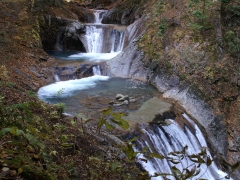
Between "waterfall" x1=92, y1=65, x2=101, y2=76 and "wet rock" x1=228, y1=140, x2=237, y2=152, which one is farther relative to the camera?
"waterfall" x1=92, y1=65, x2=101, y2=76

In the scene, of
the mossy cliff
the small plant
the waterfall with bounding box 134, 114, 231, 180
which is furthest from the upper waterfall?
the waterfall with bounding box 134, 114, 231, 180

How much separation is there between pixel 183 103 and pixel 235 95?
7.94 ft

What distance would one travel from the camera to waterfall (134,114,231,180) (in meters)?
6.71

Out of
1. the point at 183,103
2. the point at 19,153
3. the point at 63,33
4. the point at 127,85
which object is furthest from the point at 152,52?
the point at 19,153

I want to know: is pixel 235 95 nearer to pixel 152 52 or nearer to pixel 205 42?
pixel 205 42

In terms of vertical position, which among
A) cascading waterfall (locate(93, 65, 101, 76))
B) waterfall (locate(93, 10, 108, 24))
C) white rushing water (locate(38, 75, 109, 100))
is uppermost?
waterfall (locate(93, 10, 108, 24))

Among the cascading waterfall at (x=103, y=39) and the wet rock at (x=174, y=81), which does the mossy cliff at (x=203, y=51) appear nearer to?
the wet rock at (x=174, y=81)

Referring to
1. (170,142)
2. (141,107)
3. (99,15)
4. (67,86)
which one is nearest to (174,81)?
(141,107)

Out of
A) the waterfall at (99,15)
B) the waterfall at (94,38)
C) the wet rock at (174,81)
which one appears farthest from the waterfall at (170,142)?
the waterfall at (99,15)

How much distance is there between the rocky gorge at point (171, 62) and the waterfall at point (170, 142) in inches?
38.3

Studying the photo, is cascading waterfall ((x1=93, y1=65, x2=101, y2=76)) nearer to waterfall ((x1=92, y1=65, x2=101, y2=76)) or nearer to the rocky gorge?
waterfall ((x1=92, y1=65, x2=101, y2=76))

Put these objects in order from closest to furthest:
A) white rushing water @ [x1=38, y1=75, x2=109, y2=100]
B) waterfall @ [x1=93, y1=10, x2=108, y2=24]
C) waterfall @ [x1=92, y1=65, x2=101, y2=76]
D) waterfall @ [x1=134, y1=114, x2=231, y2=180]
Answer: waterfall @ [x1=134, y1=114, x2=231, y2=180]
white rushing water @ [x1=38, y1=75, x2=109, y2=100]
waterfall @ [x1=92, y1=65, x2=101, y2=76]
waterfall @ [x1=93, y1=10, x2=108, y2=24]

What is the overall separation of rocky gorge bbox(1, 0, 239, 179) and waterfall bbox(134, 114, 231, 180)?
0.97 metres

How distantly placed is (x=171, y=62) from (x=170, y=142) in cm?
513
